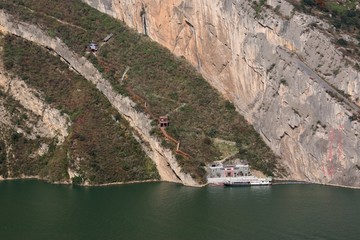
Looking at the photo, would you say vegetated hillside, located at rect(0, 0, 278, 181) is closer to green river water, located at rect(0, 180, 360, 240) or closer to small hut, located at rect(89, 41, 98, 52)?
small hut, located at rect(89, 41, 98, 52)

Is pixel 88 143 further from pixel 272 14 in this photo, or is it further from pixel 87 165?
pixel 272 14

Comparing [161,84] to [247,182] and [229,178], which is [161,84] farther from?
[247,182]

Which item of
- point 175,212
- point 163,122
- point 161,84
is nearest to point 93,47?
point 161,84

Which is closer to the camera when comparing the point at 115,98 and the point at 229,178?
the point at 229,178

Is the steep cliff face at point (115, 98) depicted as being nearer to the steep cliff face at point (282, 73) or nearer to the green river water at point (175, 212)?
the green river water at point (175, 212)

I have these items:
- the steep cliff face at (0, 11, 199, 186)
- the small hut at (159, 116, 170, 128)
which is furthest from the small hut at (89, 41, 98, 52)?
the small hut at (159, 116, 170, 128)

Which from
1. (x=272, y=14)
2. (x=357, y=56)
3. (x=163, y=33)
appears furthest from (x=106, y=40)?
(x=357, y=56)

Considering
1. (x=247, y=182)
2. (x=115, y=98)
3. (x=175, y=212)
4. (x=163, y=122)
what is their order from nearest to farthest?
(x=175, y=212)
(x=247, y=182)
(x=163, y=122)
(x=115, y=98)
